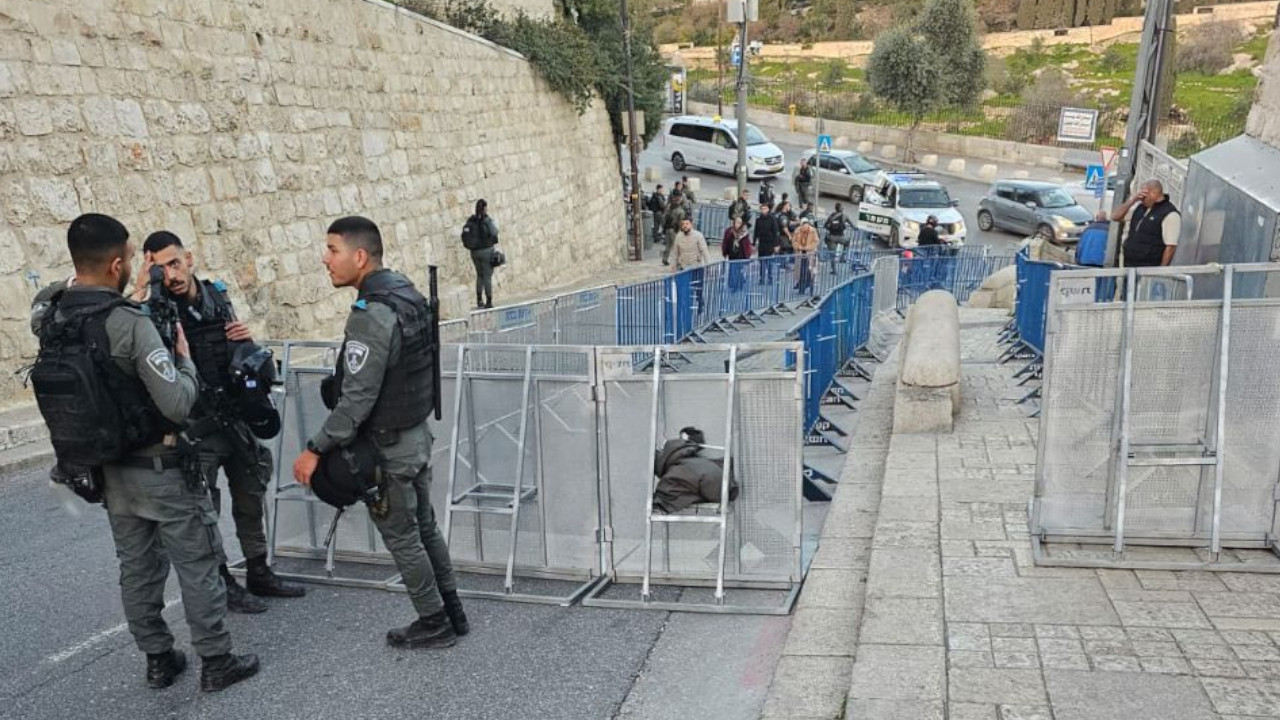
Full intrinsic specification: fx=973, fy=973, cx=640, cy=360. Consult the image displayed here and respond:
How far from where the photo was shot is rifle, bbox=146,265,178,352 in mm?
4320

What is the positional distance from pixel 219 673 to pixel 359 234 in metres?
1.97

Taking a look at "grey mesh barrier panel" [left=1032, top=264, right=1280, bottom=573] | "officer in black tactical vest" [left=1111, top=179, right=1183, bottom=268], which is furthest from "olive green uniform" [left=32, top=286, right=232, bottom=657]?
"officer in black tactical vest" [left=1111, top=179, right=1183, bottom=268]

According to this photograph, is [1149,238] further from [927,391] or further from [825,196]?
[825,196]

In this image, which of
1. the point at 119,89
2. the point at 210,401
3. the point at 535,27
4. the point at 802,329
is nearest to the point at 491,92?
the point at 535,27

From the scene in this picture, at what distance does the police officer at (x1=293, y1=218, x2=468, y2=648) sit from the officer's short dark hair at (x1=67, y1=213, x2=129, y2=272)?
814mm

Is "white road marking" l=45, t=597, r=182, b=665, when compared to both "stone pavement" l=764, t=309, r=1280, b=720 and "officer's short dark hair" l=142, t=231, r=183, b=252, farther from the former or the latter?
"stone pavement" l=764, t=309, r=1280, b=720

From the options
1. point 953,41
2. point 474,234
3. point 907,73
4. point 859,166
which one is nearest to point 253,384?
point 474,234

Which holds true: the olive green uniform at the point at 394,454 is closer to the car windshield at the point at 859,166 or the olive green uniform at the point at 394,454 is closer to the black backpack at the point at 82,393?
the black backpack at the point at 82,393

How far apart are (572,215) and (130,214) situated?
13.8 m

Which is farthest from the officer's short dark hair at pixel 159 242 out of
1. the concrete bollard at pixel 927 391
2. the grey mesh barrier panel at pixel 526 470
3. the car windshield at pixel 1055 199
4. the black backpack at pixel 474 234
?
the car windshield at pixel 1055 199

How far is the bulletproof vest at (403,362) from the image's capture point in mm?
4137

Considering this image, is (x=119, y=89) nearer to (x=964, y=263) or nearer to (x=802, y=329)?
(x=802, y=329)

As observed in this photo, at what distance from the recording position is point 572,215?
23188mm

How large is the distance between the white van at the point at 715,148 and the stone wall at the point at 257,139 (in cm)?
1745
